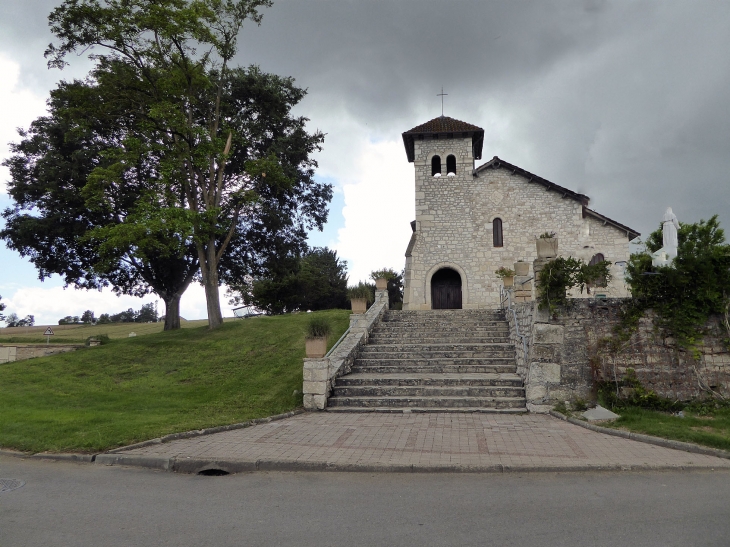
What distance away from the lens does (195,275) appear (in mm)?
27656

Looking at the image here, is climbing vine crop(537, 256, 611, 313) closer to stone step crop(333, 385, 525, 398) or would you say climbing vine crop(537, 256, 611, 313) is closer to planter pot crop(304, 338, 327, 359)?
stone step crop(333, 385, 525, 398)

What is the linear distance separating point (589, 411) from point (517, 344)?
348cm

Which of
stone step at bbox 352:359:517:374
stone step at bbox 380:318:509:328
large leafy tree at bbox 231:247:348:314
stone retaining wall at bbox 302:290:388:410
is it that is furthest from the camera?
large leafy tree at bbox 231:247:348:314

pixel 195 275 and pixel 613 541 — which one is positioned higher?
pixel 195 275

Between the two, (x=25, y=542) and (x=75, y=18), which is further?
(x=75, y=18)

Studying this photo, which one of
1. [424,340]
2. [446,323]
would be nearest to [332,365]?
[424,340]

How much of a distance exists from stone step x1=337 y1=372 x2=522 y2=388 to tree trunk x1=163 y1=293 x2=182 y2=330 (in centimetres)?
1726

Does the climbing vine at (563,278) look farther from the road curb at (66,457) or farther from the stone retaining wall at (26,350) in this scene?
the stone retaining wall at (26,350)

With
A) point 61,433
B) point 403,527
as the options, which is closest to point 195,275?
point 61,433

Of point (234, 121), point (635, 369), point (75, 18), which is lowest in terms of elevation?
point (635, 369)

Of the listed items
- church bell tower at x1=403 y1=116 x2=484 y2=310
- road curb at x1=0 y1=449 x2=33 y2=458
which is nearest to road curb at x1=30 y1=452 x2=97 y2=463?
road curb at x1=0 y1=449 x2=33 y2=458

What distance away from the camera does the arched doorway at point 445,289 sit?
25.4 m

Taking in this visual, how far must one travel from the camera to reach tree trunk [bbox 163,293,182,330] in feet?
86.4

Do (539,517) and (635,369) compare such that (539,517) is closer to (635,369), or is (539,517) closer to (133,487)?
(133,487)
